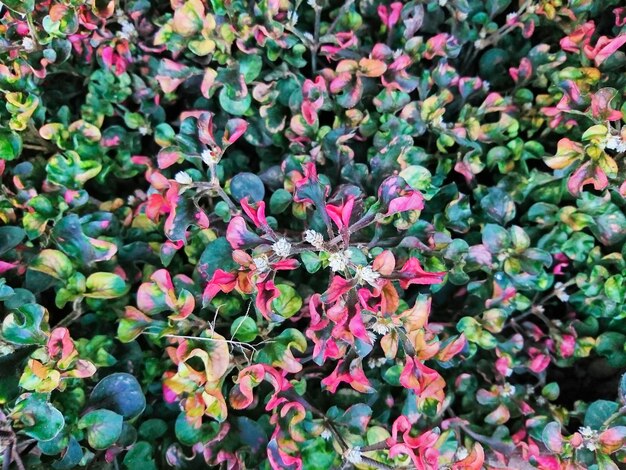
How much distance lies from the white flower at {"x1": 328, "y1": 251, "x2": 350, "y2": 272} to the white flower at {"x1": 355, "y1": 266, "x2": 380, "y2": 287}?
2 cm

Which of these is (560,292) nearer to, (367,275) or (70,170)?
(367,275)

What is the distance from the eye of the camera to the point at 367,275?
100cm

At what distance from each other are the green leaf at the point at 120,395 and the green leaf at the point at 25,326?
0.53 feet

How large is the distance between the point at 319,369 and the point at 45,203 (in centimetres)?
71

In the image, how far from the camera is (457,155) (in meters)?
1.37

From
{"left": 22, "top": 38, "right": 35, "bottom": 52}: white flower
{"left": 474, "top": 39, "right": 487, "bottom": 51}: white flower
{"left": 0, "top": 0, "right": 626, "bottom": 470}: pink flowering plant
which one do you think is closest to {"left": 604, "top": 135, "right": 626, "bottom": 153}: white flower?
{"left": 0, "top": 0, "right": 626, "bottom": 470}: pink flowering plant

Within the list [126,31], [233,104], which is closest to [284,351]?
[233,104]

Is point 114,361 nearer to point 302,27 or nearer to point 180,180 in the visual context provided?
point 180,180

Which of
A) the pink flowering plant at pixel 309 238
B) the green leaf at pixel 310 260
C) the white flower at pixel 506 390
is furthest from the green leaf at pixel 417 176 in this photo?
the white flower at pixel 506 390

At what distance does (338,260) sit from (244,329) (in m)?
0.28

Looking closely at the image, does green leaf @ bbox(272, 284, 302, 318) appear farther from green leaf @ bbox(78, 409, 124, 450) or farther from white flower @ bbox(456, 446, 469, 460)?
white flower @ bbox(456, 446, 469, 460)

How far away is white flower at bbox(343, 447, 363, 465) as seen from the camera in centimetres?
113

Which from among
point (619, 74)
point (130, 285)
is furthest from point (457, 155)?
point (130, 285)

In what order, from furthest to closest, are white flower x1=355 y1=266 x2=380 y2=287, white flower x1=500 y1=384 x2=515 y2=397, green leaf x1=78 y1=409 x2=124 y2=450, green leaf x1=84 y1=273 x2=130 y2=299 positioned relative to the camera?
white flower x1=500 y1=384 x2=515 y2=397
green leaf x1=84 y1=273 x2=130 y2=299
green leaf x1=78 y1=409 x2=124 y2=450
white flower x1=355 y1=266 x2=380 y2=287
